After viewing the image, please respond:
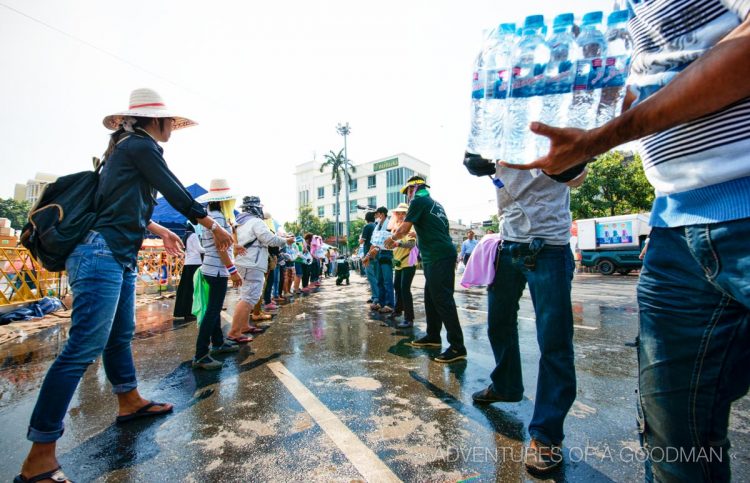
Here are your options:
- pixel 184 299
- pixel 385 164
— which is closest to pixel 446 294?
pixel 184 299

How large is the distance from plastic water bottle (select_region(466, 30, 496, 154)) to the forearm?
718mm

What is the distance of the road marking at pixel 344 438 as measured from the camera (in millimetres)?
1934

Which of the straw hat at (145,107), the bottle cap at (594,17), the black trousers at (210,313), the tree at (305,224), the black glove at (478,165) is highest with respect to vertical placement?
the tree at (305,224)

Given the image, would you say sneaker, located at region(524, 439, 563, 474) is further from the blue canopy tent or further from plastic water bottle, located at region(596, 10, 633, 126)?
the blue canopy tent

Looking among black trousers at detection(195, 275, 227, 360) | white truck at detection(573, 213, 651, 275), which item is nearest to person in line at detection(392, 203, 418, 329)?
black trousers at detection(195, 275, 227, 360)

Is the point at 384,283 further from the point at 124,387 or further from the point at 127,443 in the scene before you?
the point at 127,443

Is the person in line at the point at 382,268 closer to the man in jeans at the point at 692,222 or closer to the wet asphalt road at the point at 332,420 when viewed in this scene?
the wet asphalt road at the point at 332,420

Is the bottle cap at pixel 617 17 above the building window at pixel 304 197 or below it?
below

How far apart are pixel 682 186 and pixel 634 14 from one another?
652 mm

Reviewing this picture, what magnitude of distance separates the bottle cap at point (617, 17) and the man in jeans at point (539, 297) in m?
0.77

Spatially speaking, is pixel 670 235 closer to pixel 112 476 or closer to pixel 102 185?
pixel 112 476

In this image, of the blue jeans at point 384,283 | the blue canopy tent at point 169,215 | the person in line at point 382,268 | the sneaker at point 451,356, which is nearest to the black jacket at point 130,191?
the sneaker at point 451,356

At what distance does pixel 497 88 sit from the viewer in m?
1.63

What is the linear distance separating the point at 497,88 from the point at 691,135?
0.81 m
